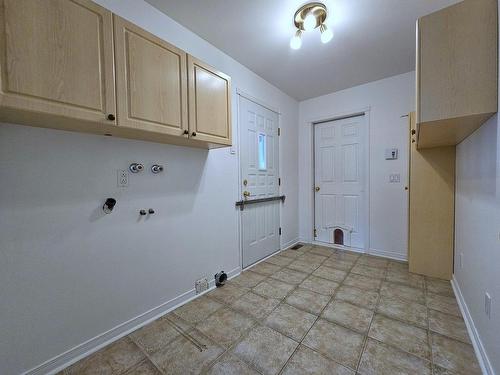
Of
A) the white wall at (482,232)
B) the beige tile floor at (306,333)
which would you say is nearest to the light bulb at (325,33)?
the white wall at (482,232)

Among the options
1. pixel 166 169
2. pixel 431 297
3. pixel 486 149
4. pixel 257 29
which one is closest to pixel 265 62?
pixel 257 29

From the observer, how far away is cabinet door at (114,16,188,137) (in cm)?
130

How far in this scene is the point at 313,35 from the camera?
6.84 ft

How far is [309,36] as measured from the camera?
2.10 metres

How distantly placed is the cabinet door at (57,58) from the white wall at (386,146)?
10.4 feet

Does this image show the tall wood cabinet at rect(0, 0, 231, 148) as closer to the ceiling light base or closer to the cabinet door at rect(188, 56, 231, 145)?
the cabinet door at rect(188, 56, 231, 145)

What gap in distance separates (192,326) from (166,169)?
129 centimetres

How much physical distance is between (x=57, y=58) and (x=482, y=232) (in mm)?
2662

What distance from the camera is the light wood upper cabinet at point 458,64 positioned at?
1127 millimetres

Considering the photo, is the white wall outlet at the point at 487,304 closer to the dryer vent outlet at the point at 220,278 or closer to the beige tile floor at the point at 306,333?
the beige tile floor at the point at 306,333

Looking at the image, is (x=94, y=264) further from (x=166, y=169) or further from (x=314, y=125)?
(x=314, y=125)

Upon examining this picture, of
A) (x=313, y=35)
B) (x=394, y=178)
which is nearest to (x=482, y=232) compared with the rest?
(x=394, y=178)

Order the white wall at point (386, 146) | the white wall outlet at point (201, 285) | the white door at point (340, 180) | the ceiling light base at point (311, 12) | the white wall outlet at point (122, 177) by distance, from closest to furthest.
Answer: the white wall outlet at point (122, 177), the ceiling light base at point (311, 12), the white wall outlet at point (201, 285), the white wall at point (386, 146), the white door at point (340, 180)

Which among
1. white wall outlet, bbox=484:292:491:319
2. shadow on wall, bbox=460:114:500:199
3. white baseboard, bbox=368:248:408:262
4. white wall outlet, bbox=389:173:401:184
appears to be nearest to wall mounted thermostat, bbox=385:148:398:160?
white wall outlet, bbox=389:173:401:184
